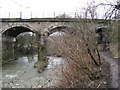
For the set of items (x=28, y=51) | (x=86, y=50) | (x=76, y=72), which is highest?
(x=86, y=50)

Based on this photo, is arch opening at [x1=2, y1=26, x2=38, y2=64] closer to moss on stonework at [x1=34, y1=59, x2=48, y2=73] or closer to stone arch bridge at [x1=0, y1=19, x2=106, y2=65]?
stone arch bridge at [x1=0, y1=19, x2=106, y2=65]

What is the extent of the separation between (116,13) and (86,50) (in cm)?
388

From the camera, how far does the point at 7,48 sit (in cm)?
2469

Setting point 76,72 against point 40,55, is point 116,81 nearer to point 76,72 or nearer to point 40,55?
point 76,72

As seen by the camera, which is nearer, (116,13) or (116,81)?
(116,13)

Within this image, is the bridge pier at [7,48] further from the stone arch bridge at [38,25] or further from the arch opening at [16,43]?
the stone arch bridge at [38,25]

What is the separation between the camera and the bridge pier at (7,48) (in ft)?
76.5

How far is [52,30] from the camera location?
22.8m

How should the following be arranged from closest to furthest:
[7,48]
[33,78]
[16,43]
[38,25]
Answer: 1. [33,78]
2. [38,25]
3. [7,48]
4. [16,43]

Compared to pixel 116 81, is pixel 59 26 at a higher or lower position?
higher

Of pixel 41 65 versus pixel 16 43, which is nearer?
pixel 41 65

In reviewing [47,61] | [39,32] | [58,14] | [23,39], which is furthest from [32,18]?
[23,39]

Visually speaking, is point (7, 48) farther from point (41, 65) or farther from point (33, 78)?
point (33, 78)

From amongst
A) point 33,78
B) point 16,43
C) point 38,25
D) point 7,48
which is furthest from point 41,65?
point 16,43
